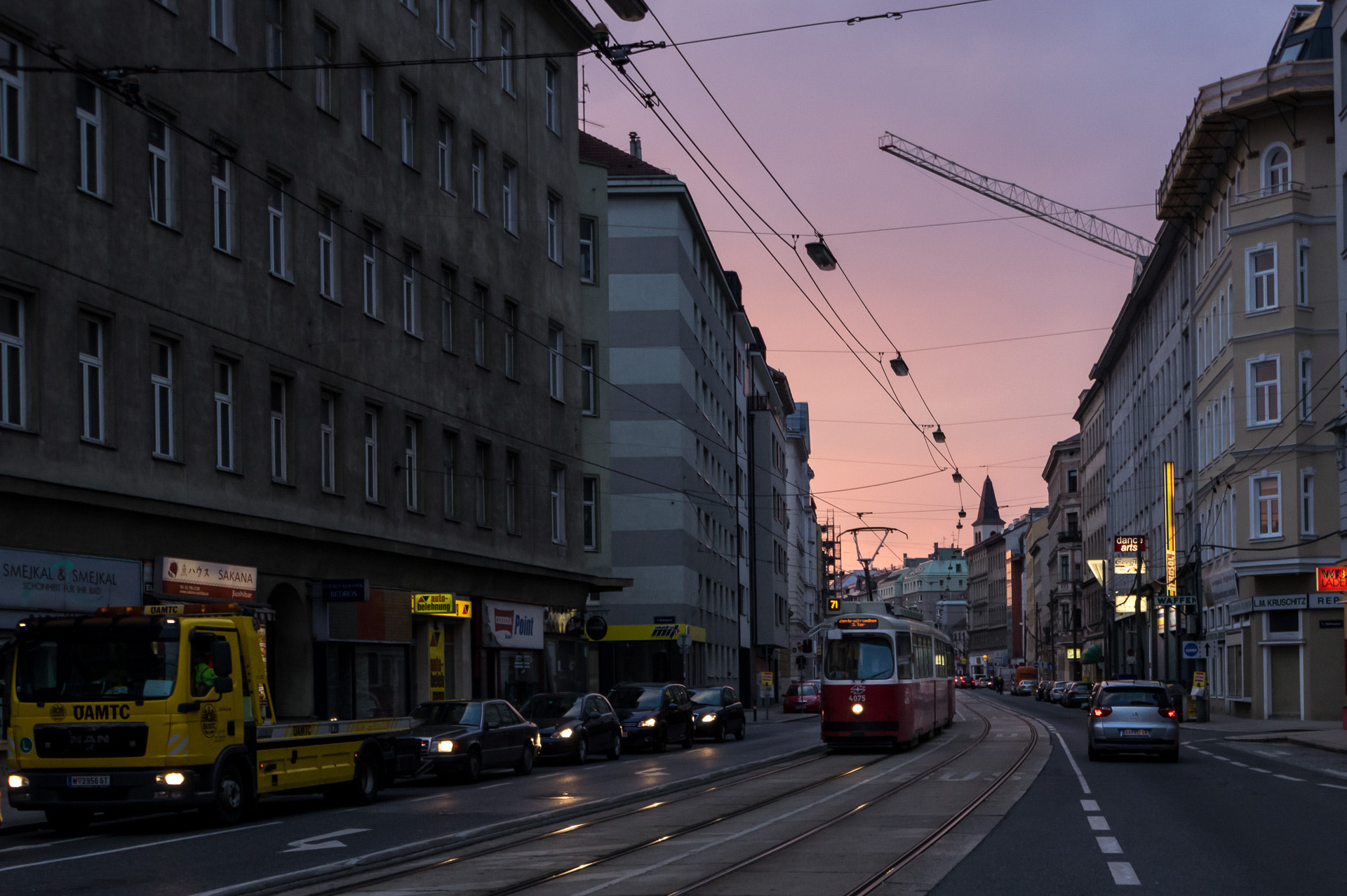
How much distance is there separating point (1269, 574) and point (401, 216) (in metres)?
32.5

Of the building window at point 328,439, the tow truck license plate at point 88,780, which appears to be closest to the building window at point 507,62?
the building window at point 328,439

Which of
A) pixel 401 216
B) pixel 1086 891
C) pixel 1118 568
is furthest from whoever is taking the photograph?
pixel 1118 568

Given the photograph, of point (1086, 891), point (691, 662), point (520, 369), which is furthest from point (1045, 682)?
point (1086, 891)

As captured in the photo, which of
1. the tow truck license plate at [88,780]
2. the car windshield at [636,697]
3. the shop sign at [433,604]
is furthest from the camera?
the car windshield at [636,697]

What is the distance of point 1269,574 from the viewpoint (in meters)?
53.0

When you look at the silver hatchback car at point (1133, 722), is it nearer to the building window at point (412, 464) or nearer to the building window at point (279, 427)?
the building window at point (412, 464)

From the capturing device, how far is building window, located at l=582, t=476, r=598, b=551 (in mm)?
48312

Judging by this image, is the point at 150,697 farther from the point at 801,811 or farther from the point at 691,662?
the point at 691,662

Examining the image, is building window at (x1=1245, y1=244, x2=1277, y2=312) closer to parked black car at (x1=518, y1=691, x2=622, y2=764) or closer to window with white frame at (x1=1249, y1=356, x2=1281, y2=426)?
window with white frame at (x1=1249, y1=356, x2=1281, y2=426)

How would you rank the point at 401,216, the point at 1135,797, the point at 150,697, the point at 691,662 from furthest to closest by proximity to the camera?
the point at 691,662
the point at 401,216
the point at 1135,797
the point at 150,697

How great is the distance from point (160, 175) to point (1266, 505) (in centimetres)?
3962

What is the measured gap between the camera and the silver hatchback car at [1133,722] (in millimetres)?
29266

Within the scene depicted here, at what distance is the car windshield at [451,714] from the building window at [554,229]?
19301 millimetres

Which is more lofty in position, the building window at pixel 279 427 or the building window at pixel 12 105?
the building window at pixel 12 105
